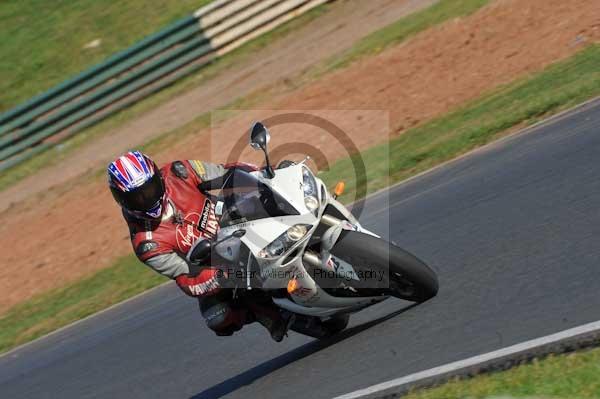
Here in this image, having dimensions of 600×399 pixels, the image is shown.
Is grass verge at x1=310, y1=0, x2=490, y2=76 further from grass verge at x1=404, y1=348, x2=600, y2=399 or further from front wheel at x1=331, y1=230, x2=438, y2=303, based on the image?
grass verge at x1=404, y1=348, x2=600, y2=399

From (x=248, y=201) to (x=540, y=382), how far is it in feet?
7.93

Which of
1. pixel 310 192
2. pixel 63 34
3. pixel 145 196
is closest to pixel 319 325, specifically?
pixel 310 192

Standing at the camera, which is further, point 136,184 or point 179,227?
point 179,227

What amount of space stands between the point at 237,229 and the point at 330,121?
318 inches

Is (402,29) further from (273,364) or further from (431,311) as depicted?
(431,311)

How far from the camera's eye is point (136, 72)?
19891mm

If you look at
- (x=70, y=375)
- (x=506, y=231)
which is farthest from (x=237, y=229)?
(x=70, y=375)

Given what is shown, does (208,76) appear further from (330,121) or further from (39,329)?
(39,329)

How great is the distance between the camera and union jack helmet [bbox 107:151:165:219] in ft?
21.2

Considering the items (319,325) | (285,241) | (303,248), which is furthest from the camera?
(319,325)

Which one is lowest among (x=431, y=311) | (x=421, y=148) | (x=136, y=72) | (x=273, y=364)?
(x=136, y=72)

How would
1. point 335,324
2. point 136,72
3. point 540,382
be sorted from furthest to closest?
point 136,72, point 335,324, point 540,382

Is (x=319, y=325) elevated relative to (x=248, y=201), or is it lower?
lower

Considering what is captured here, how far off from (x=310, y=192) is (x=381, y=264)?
692mm
